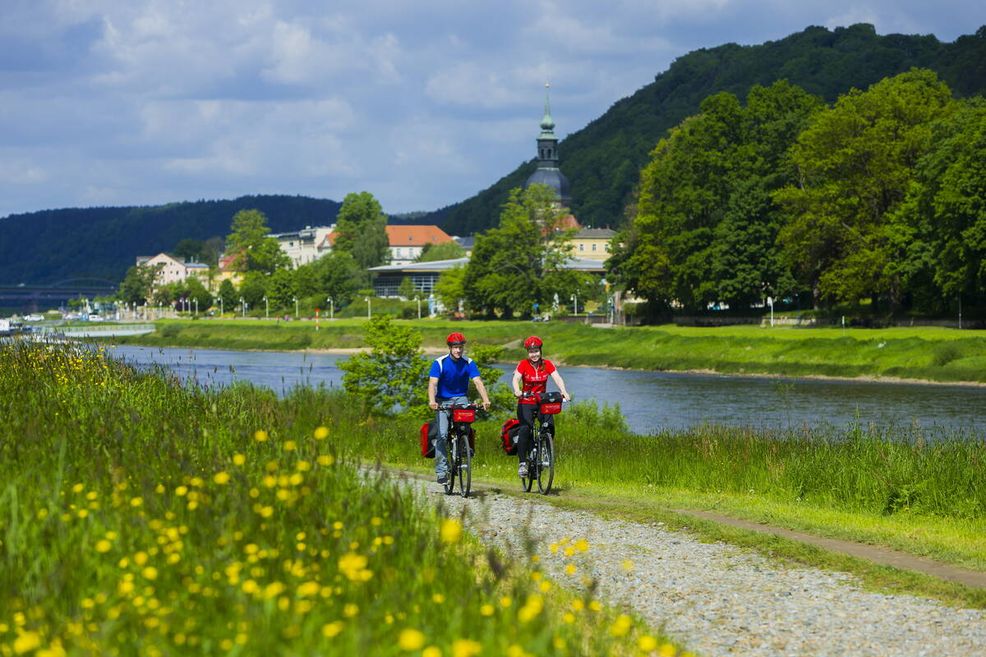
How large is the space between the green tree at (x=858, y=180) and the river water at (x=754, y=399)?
1056 centimetres

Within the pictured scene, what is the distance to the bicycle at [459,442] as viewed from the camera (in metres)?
16.2

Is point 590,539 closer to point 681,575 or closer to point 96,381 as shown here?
point 681,575

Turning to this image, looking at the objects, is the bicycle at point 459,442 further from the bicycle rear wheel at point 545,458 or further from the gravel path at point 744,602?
the gravel path at point 744,602

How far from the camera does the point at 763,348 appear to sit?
6894 cm

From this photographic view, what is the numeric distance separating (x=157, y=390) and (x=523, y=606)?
38.0 ft

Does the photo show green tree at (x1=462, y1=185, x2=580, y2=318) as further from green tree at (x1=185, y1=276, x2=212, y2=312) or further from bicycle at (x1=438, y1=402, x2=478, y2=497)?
bicycle at (x1=438, y1=402, x2=478, y2=497)

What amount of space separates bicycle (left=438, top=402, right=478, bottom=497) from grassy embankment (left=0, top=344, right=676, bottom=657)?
505 cm

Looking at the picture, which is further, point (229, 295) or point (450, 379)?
point (229, 295)

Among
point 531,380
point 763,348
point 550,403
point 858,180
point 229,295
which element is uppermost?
point 858,180

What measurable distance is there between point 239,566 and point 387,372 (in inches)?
966

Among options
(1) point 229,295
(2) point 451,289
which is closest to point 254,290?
(1) point 229,295

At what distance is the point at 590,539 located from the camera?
13.0m

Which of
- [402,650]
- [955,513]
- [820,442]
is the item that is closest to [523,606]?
[402,650]

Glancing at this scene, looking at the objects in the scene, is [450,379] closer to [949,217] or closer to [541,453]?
[541,453]
